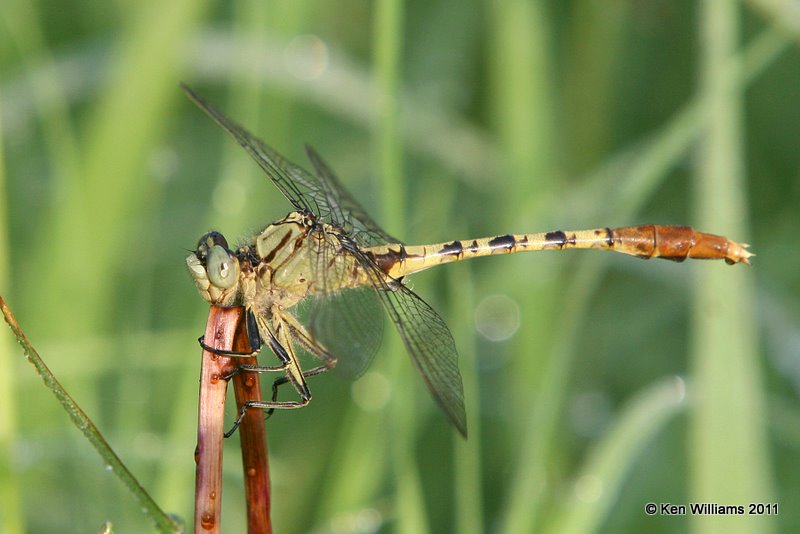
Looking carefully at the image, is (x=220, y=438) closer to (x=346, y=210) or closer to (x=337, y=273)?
(x=337, y=273)

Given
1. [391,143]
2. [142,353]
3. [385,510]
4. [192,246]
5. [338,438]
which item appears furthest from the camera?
[192,246]

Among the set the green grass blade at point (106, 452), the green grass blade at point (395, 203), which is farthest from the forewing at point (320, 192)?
the green grass blade at point (106, 452)

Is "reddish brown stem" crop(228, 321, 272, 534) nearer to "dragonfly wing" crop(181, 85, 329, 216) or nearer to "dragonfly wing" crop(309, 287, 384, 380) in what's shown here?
"dragonfly wing" crop(309, 287, 384, 380)

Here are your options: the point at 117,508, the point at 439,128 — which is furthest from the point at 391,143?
the point at 439,128

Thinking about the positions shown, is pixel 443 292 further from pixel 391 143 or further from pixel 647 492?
pixel 391 143

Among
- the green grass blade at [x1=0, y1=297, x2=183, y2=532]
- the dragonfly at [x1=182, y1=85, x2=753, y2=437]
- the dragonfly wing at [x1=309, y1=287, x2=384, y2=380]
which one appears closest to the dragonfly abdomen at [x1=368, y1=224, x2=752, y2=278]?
the dragonfly at [x1=182, y1=85, x2=753, y2=437]

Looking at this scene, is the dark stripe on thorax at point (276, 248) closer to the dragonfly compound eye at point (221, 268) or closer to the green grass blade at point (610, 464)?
the dragonfly compound eye at point (221, 268)
